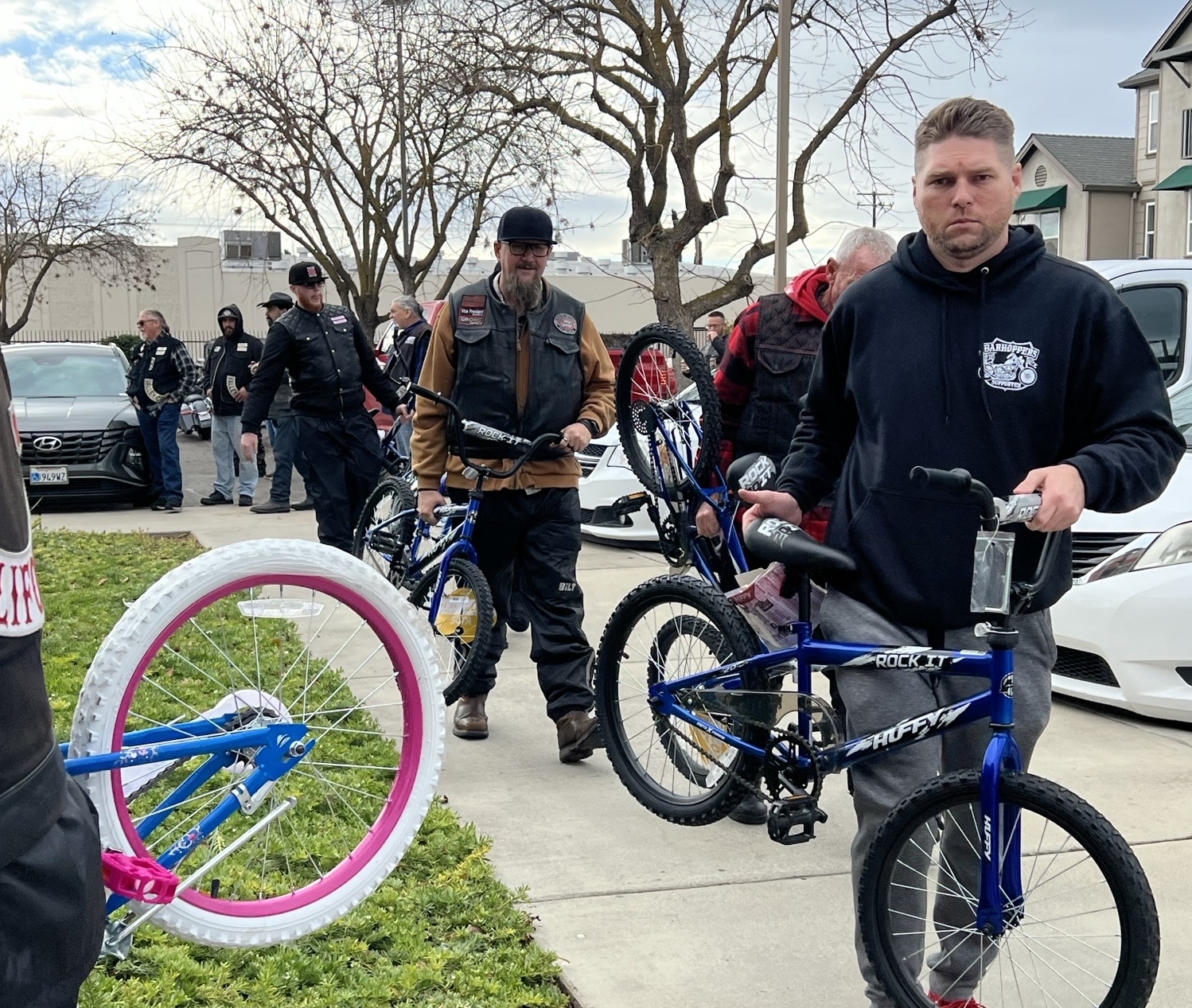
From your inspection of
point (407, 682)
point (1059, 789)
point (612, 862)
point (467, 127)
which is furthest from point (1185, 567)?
point (467, 127)

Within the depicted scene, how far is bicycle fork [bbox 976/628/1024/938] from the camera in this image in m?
2.72

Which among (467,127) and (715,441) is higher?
(467,127)

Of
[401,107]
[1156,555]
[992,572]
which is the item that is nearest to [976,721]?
[992,572]

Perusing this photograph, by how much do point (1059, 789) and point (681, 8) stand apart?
18.4 meters

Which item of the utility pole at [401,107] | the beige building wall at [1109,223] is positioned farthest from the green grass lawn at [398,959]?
the beige building wall at [1109,223]

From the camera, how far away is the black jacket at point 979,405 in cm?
282

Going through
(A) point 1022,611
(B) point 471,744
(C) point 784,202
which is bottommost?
(B) point 471,744

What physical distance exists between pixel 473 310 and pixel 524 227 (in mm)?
400

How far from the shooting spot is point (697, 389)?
15.7 feet

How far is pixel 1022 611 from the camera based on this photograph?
2910 millimetres

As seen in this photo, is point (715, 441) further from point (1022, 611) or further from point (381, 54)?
point (381, 54)

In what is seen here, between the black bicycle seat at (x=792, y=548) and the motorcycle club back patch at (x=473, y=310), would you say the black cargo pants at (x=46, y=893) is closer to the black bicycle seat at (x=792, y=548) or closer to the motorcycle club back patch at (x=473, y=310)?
the black bicycle seat at (x=792, y=548)

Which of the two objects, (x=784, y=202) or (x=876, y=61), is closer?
(x=784, y=202)

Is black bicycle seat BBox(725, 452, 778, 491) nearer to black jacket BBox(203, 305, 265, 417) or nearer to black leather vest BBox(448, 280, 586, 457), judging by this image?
black leather vest BBox(448, 280, 586, 457)
